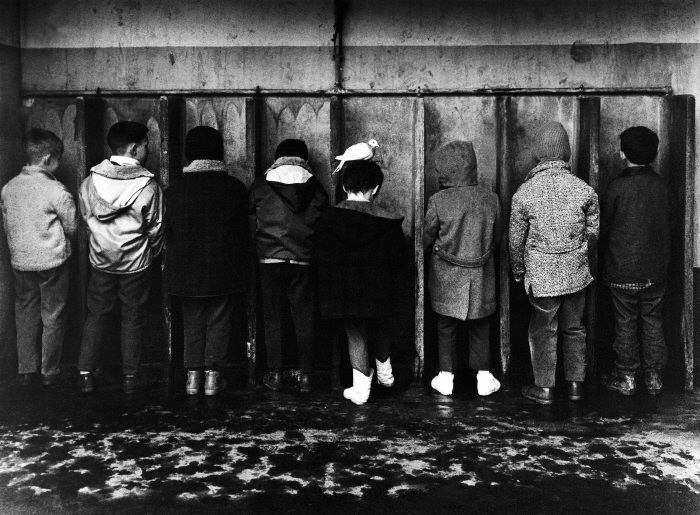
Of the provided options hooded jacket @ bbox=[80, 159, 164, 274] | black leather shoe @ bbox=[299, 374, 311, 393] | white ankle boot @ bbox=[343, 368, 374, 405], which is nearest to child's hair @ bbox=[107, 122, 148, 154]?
hooded jacket @ bbox=[80, 159, 164, 274]

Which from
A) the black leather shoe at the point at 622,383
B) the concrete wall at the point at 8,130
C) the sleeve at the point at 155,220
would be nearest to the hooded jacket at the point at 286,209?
the sleeve at the point at 155,220

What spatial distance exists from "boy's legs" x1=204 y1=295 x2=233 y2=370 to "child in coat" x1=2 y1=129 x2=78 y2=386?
114cm

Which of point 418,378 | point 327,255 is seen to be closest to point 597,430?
point 418,378

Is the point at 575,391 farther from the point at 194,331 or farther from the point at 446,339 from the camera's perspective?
the point at 194,331

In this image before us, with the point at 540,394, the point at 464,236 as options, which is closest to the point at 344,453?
the point at 540,394

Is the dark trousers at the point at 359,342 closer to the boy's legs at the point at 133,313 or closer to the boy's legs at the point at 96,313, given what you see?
the boy's legs at the point at 133,313

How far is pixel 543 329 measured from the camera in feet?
14.9

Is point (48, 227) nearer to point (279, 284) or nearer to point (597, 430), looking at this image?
point (279, 284)

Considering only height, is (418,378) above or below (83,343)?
below

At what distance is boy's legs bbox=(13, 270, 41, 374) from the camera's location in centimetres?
486

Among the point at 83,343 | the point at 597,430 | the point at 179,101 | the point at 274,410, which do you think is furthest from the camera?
the point at 179,101

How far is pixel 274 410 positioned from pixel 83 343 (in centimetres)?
147

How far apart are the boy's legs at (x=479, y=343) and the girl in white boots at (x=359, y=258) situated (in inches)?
25.5

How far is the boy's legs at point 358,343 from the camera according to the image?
14.7 feet
